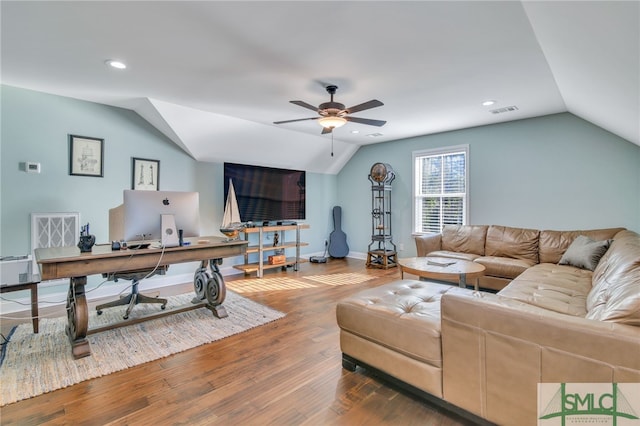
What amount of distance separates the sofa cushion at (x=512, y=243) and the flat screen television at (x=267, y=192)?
11.2 ft

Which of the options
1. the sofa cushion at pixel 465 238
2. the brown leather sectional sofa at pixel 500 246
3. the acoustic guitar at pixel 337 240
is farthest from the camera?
the acoustic guitar at pixel 337 240

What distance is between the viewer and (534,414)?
1.29 meters

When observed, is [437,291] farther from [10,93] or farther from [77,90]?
[10,93]

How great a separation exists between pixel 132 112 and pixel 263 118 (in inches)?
68.5

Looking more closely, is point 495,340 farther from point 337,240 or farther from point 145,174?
point 337,240

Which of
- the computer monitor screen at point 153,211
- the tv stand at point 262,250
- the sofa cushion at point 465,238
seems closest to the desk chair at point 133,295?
the computer monitor screen at point 153,211

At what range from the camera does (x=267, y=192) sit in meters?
5.43

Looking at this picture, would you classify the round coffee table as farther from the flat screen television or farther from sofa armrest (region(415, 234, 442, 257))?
the flat screen television

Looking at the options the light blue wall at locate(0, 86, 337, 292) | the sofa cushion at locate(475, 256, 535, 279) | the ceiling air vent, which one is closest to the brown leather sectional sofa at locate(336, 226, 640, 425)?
the sofa cushion at locate(475, 256, 535, 279)

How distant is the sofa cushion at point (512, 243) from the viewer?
13.1 feet

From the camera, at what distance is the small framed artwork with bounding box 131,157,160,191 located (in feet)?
13.1

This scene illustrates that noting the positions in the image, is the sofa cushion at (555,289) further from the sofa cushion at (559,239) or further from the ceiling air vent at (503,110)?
the ceiling air vent at (503,110)

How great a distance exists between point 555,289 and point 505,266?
4.10ft

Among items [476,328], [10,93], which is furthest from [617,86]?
[10,93]
